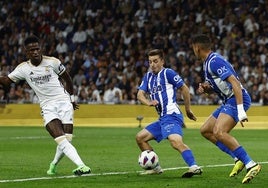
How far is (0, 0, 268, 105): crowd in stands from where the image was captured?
31.8m

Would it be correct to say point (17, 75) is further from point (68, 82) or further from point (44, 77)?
point (68, 82)

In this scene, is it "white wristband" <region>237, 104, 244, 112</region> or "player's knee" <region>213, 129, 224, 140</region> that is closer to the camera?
"white wristband" <region>237, 104, 244, 112</region>

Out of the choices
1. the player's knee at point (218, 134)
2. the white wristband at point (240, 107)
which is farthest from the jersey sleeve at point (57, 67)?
the white wristband at point (240, 107)

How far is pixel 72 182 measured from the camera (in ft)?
38.0

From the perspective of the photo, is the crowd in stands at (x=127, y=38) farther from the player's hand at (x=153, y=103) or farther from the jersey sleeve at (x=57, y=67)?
the player's hand at (x=153, y=103)

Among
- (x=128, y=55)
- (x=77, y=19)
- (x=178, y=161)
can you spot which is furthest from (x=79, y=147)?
(x=77, y=19)

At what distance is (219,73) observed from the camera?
38.4 ft

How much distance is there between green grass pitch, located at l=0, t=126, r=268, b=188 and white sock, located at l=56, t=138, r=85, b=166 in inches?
10.5

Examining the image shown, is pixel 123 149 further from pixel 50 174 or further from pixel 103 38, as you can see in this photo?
pixel 103 38

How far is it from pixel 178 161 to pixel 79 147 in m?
4.88

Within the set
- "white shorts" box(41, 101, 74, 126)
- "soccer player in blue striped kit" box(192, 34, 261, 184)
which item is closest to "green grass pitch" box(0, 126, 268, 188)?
"soccer player in blue striped kit" box(192, 34, 261, 184)

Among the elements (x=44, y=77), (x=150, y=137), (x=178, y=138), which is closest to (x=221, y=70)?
(x=178, y=138)

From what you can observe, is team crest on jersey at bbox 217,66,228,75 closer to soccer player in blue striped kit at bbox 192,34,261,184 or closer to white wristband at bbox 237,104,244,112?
soccer player in blue striped kit at bbox 192,34,261,184

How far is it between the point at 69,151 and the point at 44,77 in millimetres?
1377
